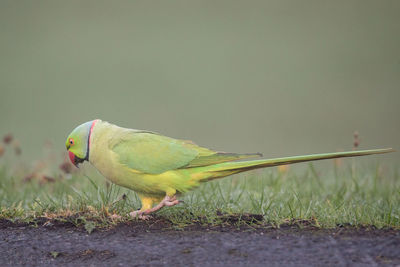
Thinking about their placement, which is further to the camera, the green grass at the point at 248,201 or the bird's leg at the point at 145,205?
the bird's leg at the point at 145,205

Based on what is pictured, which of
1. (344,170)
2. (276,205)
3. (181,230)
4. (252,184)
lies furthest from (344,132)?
(181,230)

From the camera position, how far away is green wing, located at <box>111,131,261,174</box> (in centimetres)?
370

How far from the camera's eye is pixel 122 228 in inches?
137

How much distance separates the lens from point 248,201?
4.32 metres

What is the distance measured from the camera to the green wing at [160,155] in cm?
370

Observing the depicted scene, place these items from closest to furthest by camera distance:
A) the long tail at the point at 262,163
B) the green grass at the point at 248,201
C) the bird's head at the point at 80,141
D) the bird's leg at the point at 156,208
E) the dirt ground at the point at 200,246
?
the dirt ground at the point at 200,246 → the long tail at the point at 262,163 → the green grass at the point at 248,201 → the bird's leg at the point at 156,208 → the bird's head at the point at 80,141

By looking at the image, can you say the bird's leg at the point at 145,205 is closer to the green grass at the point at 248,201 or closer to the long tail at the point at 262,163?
the green grass at the point at 248,201

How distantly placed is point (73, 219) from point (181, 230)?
2.66 feet

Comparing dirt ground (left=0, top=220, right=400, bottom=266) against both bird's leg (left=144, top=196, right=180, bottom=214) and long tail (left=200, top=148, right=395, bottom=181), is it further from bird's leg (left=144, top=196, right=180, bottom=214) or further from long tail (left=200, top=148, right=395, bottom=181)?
long tail (left=200, top=148, right=395, bottom=181)

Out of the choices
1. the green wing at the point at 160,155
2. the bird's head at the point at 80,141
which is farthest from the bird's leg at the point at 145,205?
the bird's head at the point at 80,141

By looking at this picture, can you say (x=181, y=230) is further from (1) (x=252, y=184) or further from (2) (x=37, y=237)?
(1) (x=252, y=184)

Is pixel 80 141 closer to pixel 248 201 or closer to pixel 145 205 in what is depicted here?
pixel 145 205

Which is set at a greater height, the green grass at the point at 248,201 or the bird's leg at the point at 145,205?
the bird's leg at the point at 145,205

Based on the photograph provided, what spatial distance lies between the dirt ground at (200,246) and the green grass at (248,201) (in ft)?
0.51
